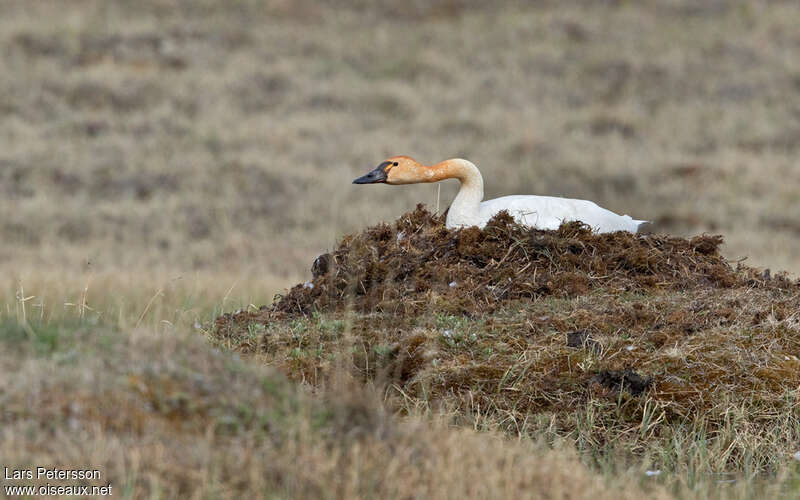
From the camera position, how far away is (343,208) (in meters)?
20.2

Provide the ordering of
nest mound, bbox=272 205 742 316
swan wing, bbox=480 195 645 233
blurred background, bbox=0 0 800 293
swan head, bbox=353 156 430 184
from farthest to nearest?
blurred background, bbox=0 0 800 293, swan head, bbox=353 156 430 184, swan wing, bbox=480 195 645 233, nest mound, bbox=272 205 742 316

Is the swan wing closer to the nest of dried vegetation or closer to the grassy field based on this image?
the nest of dried vegetation

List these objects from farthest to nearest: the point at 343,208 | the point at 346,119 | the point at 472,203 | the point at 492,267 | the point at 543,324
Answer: the point at 346,119, the point at 343,208, the point at 472,203, the point at 492,267, the point at 543,324

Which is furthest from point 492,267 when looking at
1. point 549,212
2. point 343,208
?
point 343,208

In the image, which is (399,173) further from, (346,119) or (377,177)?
(346,119)

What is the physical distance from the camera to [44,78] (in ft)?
86.5

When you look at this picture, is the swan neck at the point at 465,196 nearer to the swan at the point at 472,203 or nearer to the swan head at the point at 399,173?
the swan at the point at 472,203

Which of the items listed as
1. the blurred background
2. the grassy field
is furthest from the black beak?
the blurred background

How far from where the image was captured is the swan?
9.04 m

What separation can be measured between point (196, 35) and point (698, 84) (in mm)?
14508

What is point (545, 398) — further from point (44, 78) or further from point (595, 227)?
point (44, 78)

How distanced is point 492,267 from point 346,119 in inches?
721

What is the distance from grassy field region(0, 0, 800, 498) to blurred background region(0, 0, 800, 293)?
0.31 ft

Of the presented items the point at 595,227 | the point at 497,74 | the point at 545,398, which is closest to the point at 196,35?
the point at 497,74
